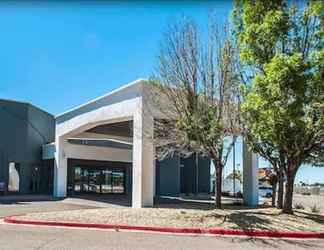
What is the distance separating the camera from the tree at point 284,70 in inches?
524

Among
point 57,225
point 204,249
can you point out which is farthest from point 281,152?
point 57,225

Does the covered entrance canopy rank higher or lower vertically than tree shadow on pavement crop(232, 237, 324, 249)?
higher

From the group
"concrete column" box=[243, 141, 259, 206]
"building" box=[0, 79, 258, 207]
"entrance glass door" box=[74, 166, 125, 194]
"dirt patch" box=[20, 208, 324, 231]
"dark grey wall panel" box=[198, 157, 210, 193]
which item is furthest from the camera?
"dark grey wall panel" box=[198, 157, 210, 193]

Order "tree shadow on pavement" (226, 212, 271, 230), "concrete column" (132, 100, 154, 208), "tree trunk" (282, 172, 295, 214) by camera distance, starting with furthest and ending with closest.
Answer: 1. "concrete column" (132, 100, 154, 208)
2. "tree trunk" (282, 172, 295, 214)
3. "tree shadow on pavement" (226, 212, 271, 230)

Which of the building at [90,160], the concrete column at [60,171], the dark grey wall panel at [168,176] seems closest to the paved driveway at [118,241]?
the building at [90,160]

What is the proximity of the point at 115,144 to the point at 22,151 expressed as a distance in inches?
330

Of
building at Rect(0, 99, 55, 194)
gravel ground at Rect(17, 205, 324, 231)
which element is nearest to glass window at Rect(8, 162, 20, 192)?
building at Rect(0, 99, 55, 194)

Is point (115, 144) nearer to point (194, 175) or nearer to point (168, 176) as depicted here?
point (168, 176)

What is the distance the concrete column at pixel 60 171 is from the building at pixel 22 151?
5264 millimetres

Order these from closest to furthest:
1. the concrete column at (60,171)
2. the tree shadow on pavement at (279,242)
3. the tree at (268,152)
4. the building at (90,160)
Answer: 1. the tree shadow on pavement at (279,242)
2. the tree at (268,152)
3. the building at (90,160)
4. the concrete column at (60,171)

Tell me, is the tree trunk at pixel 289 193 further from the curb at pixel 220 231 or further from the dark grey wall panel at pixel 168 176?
the dark grey wall panel at pixel 168 176

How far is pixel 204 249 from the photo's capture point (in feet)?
33.8

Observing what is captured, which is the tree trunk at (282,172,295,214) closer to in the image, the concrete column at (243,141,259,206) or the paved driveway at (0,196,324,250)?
the paved driveway at (0,196,324,250)

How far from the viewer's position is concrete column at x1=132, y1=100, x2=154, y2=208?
65.8 ft
